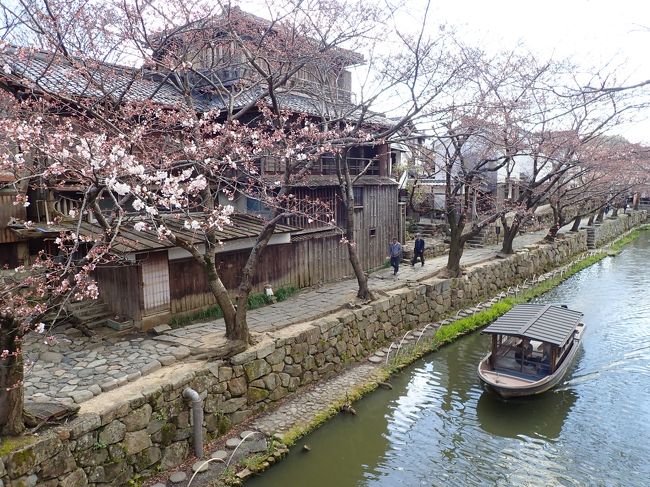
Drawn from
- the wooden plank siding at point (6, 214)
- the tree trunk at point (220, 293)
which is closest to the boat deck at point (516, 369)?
the tree trunk at point (220, 293)

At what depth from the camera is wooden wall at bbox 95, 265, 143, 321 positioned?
12.3 m

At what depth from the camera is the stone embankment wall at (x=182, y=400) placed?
7500mm

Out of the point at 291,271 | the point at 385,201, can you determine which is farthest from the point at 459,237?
the point at 291,271

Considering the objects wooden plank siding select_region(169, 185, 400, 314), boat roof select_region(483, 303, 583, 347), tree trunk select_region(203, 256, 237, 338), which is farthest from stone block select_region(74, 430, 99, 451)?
boat roof select_region(483, 303, 583, 347)

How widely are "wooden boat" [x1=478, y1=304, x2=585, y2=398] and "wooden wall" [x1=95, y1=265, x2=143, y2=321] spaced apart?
9361 millimetres

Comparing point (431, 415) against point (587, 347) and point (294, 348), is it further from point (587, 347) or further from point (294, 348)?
point (587, 347)

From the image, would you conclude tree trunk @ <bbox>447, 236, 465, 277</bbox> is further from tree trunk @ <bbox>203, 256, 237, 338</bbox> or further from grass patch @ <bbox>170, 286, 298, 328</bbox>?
tree trunk @ <bbox>203, 256, 237, 338</bbox>

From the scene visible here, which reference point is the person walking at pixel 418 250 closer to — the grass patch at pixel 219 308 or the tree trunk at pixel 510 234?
the tree trunk at pixel 510 234

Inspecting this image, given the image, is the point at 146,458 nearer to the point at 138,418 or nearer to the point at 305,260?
the point at 138,418

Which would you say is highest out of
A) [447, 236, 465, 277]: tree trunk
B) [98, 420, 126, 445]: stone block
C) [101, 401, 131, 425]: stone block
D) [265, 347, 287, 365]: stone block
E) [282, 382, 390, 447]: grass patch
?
[447, 236, 465, 277]: tree trunk

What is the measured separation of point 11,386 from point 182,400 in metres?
3.18

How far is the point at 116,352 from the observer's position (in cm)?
1101

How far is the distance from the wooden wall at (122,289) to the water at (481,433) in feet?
18.6

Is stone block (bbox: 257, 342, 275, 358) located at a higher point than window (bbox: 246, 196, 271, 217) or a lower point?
lower
